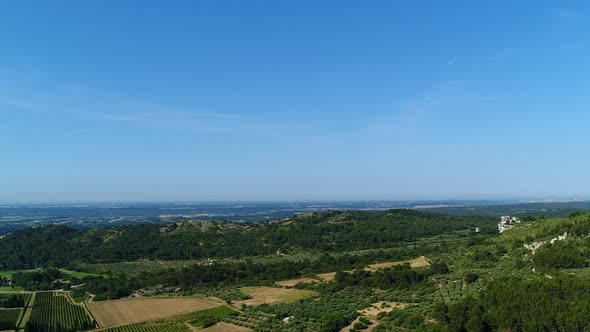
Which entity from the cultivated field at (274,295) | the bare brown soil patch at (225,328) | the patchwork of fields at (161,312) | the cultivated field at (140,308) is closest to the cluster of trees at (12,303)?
the patchwork of fields at (161,312)

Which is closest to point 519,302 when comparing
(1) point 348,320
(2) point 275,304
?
(1) point 348,320

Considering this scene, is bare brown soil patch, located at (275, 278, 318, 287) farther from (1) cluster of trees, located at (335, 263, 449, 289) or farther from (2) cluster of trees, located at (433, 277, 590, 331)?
(2) cluster of trees, located at (433, 277, 590, 331)

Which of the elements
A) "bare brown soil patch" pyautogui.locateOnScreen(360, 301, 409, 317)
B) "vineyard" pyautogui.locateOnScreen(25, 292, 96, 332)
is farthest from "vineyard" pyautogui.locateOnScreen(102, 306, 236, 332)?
"bare brown soil patch" pyautogui.locateOnScreen(360, 301, 409, 317)

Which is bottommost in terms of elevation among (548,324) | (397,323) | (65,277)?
(65,277)

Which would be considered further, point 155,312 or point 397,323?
point 155,312

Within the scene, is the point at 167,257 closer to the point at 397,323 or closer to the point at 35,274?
the point at 35,274

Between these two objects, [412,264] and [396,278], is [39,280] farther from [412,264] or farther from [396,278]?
[412,264]
